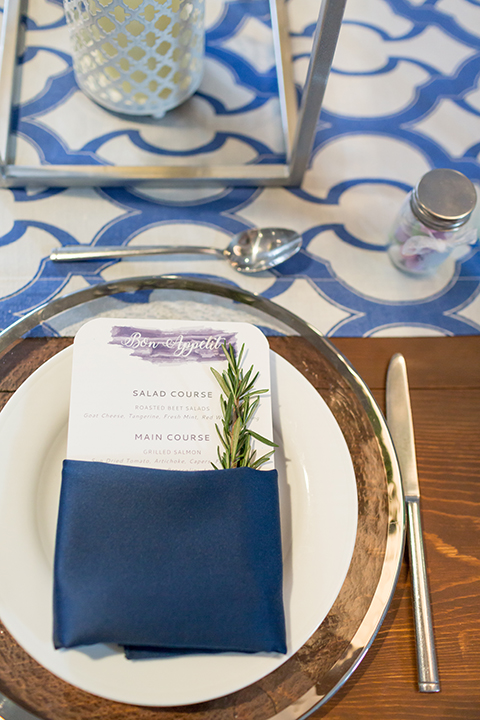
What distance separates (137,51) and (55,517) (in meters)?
0.50

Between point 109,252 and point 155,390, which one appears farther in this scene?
point 109,252

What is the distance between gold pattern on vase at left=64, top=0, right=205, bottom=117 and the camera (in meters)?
0.52

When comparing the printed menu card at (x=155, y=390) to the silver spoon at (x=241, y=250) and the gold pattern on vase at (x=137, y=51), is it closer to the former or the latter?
the silver spoon at (x=241, y=250)

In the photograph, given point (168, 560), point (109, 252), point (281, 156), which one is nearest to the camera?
point (168, 560)

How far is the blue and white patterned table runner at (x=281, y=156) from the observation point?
607 millimetres

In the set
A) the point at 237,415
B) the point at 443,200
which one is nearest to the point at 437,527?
the point at 237,415

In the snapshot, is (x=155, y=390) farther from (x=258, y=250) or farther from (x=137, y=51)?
(x=137, y=51)

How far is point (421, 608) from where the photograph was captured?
0.44 m

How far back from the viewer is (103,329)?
1.49 ft

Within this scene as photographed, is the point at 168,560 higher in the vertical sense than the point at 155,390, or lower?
lower

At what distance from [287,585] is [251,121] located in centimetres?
60

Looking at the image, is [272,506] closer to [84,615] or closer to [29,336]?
[84,615]

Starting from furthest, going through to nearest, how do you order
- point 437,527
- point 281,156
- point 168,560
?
point 281,156 → point 437,527 → point 168,560

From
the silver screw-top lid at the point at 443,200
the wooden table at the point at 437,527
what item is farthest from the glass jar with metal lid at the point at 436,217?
the wooden table at the point at 437,527
